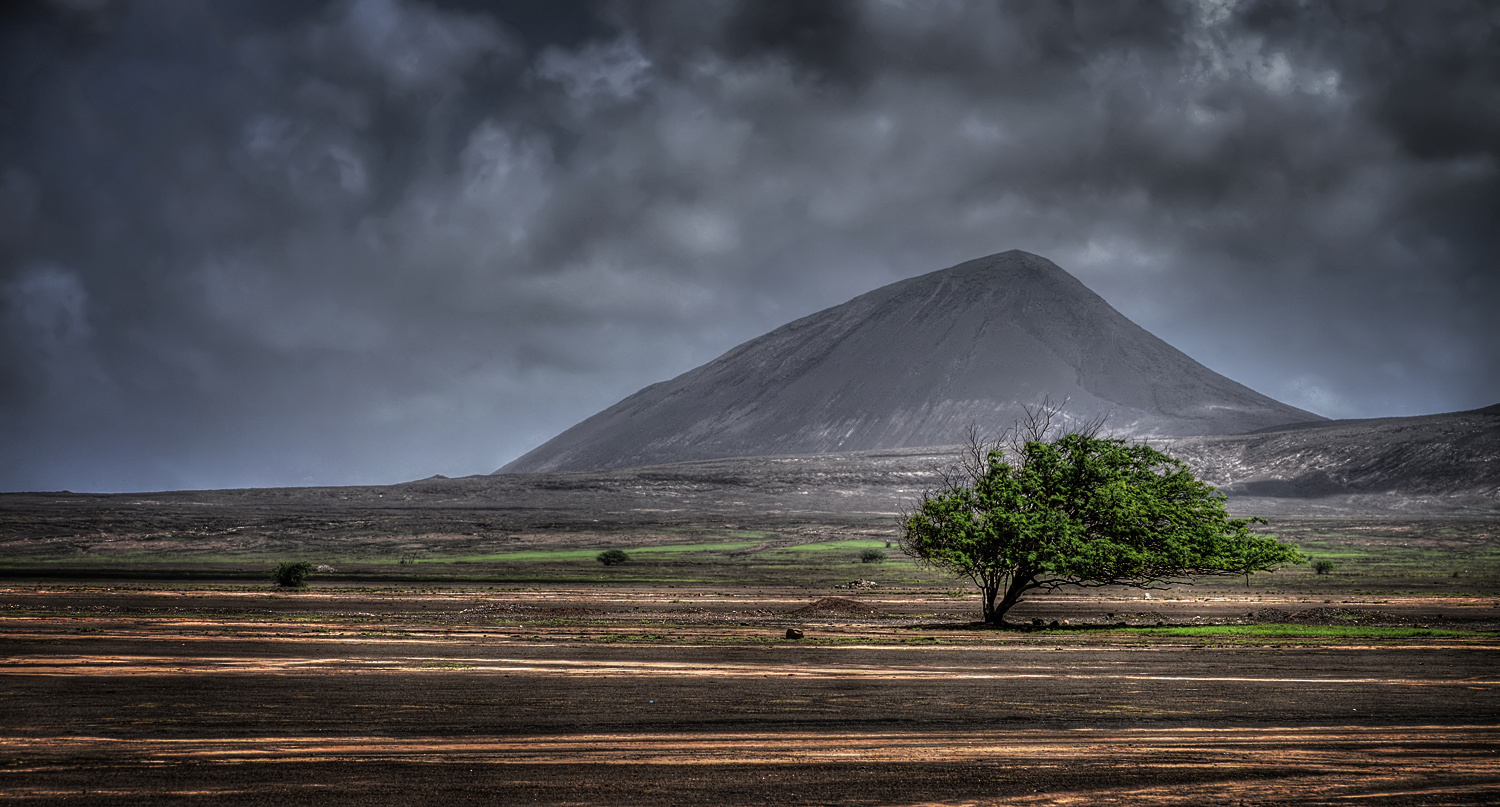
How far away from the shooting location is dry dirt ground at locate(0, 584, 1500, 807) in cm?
1068

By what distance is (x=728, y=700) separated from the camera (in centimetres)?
1716

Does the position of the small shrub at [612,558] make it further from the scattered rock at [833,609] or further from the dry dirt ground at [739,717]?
the dry dirt ground at [739,717]

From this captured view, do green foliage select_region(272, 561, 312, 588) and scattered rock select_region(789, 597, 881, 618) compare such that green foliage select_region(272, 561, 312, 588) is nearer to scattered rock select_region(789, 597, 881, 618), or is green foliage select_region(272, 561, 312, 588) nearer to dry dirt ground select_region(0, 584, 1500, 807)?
dry dirt ground select_region(0, 584, 1500, 807)

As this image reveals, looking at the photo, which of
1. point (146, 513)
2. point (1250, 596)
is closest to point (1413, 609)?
point (1250, 596)

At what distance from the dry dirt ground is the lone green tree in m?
2.16

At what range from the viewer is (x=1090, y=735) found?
1382 centimetres

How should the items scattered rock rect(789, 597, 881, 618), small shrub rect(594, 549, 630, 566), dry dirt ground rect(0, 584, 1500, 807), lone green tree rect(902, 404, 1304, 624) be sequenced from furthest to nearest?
small shrub rect(594, 549, 630, 566) → scattered rock rect(789, 597, 881, 618) → lone green tree rect(902, 404, 1304, 624) → dry dirt ground rect(0, 584, 1500, 807)

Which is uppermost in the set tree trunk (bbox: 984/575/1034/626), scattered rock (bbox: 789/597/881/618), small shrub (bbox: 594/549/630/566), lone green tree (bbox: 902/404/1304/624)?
lone green tree (bbox: 902/404/1304/624)

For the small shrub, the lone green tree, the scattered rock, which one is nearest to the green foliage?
the scattered rock

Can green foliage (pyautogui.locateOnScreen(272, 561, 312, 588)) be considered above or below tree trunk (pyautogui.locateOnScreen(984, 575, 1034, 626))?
below

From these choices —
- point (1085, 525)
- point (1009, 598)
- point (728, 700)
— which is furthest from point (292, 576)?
point (728, 700)

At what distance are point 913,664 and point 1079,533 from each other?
10406 millimetres

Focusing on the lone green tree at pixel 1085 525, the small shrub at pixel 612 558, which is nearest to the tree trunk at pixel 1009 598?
the lone green tree at pixel 1085 525

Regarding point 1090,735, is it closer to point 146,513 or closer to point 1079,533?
point 1079,533
